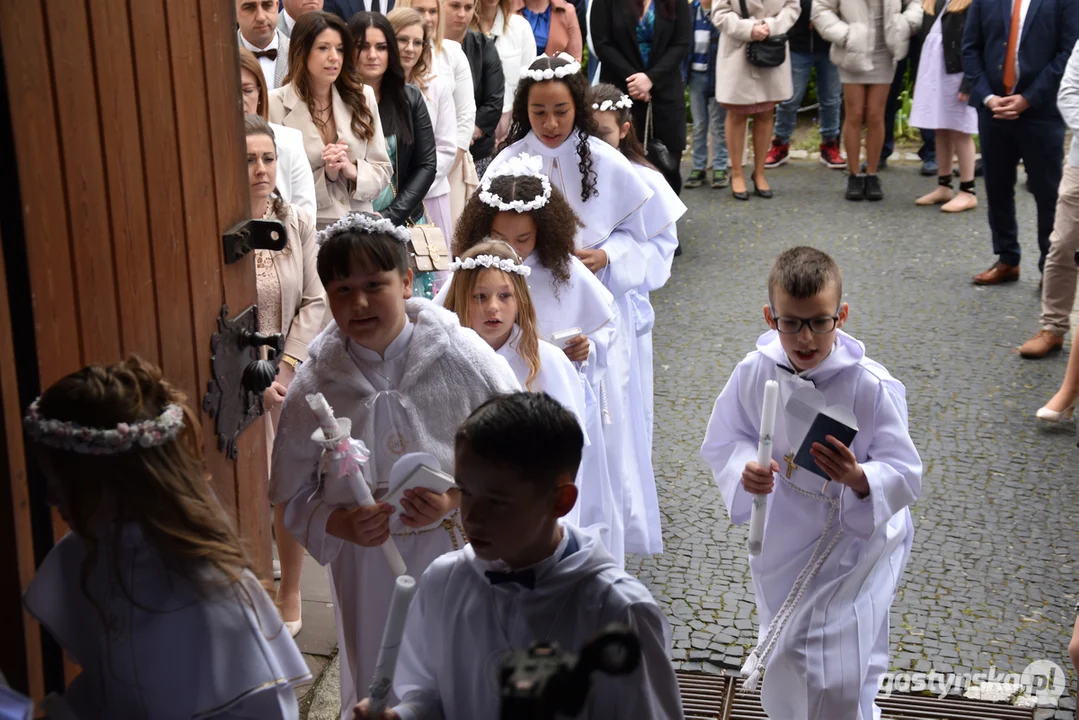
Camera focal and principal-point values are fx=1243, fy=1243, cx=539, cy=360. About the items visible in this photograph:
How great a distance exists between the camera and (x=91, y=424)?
2.09 metres

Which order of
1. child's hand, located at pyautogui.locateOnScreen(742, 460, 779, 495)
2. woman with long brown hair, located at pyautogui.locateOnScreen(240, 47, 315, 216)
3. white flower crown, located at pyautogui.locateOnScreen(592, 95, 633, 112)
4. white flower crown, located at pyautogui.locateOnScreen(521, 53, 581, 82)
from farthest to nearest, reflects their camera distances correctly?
white flower crown, located at pyautogui.locateOnScreen(592, 95, 633, 112) → white flower crown, located at pyautogui.locateOnScreen(521, 53, 581, 82) → woman with long brown hair, located at pyautogui.locateOnScreen(240, 47, 315, 216) → child's hand, located at pyautogui.locateOnScreen(742, 460, 779, 495)

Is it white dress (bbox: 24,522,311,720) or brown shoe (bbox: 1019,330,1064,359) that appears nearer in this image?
white dress (bbox: 24,522,311,720)

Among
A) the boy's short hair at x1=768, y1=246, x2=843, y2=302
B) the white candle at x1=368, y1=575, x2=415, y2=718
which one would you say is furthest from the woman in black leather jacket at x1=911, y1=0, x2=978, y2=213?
the white candle at x1=368, y1=575, x2=415, y2=718

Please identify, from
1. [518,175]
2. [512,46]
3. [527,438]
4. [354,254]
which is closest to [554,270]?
[518,175]

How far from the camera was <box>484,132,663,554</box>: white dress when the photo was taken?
521 centimetres

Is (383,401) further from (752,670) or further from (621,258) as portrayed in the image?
(621,258)

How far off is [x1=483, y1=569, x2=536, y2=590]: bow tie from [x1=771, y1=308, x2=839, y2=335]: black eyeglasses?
1.64 meters

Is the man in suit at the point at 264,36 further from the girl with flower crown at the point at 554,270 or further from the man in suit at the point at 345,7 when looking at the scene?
the girl with flower crown at the point at 554,270

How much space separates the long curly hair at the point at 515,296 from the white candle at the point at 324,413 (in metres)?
1.30

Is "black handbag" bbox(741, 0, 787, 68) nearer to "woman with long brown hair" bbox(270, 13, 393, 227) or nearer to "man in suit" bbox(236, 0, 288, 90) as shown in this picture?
"man in suit" bbox(236, 0, 288, 90)

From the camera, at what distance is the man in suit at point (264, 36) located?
20.3 ft

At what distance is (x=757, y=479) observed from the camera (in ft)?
11.4

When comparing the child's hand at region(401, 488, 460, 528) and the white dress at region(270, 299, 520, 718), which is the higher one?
the white dress at region(270, 299, 520, 718)

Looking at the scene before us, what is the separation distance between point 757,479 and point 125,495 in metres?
1.89
